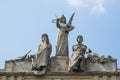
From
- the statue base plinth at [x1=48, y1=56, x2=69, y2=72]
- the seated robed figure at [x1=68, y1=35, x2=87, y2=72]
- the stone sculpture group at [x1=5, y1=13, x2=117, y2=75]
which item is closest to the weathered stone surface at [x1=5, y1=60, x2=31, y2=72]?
the stone sculpture group at [x1=5, y1=13, x2=117, y2=75]

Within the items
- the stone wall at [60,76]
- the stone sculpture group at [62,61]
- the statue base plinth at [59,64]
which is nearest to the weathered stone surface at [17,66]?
the stone sculpture group at [62,61]

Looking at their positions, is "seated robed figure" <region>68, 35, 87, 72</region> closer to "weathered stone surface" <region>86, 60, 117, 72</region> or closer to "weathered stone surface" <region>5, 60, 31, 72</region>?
"weathered stone surface" <region>86, 60, 117, 72</region>

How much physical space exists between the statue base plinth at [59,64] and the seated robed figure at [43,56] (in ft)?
0.88

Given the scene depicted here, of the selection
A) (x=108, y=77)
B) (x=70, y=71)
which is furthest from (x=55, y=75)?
(x=108, y=77)

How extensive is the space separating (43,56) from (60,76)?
1.35 meters

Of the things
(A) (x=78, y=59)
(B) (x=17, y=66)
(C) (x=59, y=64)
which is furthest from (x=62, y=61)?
(B) (x=17, y=66)

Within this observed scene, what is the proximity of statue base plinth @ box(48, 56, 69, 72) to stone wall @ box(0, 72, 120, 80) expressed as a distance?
0.36 m

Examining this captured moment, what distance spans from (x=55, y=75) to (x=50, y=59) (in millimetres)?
1019

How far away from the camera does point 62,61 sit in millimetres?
28844

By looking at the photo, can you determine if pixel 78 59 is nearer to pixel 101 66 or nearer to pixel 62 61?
pixel 62 61

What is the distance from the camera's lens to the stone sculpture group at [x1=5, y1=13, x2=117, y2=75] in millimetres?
28359

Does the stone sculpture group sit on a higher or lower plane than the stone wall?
higher

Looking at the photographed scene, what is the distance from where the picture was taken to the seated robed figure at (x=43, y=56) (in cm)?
2847

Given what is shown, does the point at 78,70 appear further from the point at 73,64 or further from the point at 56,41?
the point at 56,41
